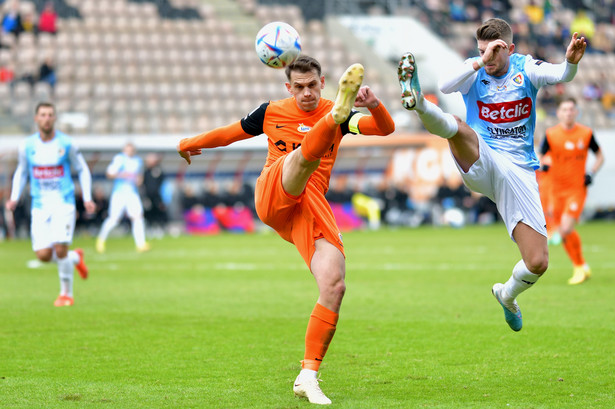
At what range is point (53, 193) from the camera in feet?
36.3

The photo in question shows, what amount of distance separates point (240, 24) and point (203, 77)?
425 centimetres

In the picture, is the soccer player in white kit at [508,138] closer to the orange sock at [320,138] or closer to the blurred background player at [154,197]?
the orange sock at [320,138]

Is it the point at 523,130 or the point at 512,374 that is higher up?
the point at 523,130

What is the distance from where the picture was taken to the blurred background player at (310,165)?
18.7ft

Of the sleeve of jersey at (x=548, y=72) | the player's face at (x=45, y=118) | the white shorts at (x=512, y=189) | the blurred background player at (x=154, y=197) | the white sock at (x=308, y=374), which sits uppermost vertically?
the sleeve of jersey at (x=548, y=72)

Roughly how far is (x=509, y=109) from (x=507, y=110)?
0.02 metres

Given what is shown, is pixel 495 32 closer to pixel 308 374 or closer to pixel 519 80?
pixel 519 80

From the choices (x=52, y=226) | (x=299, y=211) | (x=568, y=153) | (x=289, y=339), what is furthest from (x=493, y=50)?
(x=568, y=153)

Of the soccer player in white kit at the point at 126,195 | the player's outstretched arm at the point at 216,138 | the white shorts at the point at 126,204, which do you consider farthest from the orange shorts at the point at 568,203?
the white shorts at the point at 126,204

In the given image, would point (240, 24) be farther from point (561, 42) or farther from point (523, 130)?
point (523, 130)

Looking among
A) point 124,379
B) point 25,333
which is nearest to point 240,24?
point 25,333

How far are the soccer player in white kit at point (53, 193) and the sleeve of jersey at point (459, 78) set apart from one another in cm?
556

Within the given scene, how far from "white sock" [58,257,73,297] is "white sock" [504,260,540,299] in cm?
584

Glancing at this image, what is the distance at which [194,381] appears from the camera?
6.48m
